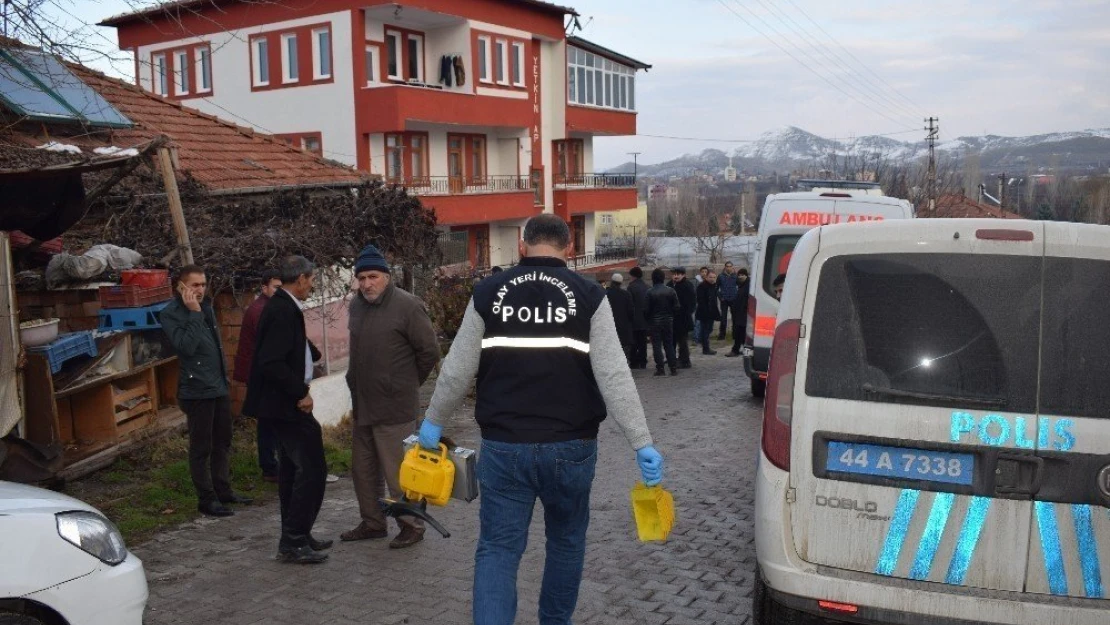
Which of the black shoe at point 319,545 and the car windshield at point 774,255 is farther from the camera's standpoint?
the car windshield at point 774,255

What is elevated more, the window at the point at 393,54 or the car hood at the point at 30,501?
the window at the point at 393,54

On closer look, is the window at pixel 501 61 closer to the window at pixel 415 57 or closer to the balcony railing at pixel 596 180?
the window at pixel 415 57

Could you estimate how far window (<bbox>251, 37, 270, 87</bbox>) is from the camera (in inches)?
1303

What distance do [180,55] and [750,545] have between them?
1304 inches

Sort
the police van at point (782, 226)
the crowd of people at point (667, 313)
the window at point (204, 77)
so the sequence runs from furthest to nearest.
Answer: the window at point (204, 77)
the crowd of people at point (667, 313)
the police van at point (782, 226)

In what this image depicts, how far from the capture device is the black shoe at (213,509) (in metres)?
7.46

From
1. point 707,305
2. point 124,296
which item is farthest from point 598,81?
point 124,296

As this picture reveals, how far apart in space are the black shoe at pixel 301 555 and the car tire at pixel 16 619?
2.39 meters

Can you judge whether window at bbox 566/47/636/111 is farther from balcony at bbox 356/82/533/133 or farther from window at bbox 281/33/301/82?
window at bbox 281/33/301/82

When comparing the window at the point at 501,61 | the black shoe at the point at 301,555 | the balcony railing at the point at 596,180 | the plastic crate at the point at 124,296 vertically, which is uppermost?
the window at the point at 501,61

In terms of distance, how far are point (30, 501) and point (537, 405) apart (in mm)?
2169

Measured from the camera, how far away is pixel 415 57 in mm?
34281

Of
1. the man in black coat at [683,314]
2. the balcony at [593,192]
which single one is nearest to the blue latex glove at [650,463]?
the man in black coat at [683,314]

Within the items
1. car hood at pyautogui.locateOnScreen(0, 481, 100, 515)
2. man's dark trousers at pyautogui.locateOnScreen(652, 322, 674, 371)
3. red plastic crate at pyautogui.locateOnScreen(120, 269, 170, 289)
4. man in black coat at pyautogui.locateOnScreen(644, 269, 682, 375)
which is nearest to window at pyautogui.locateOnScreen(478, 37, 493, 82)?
man in black coat at pyautogui.locateOnScreen(644, 269, 682, 375)
